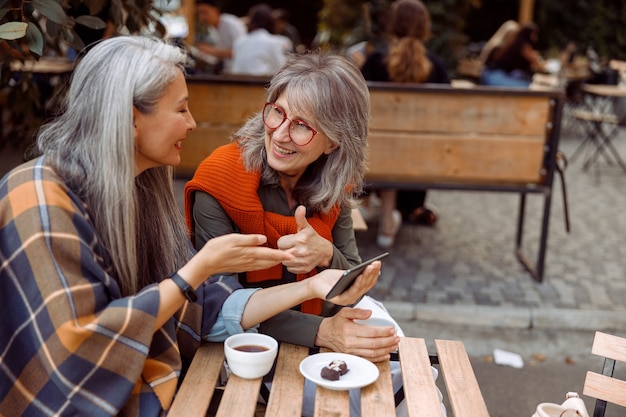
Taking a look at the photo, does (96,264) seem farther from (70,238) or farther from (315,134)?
(315,134)

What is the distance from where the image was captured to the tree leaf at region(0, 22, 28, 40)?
7.04ft

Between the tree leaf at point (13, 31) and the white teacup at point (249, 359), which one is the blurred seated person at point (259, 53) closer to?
the tree leaf at point (13, 31)

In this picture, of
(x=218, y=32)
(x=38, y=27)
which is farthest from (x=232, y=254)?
(x=218, y=32)

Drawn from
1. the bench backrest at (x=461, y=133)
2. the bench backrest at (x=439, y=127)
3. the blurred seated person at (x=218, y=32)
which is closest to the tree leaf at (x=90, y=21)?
the bench backrest at (x=439, y=127)

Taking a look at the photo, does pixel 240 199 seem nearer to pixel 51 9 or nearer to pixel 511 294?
pixel 51 9

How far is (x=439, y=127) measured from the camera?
4758mm

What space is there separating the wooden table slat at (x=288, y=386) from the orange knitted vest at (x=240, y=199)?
1.18 feet

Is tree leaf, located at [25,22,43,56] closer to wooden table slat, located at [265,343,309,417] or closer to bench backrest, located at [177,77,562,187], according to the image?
wooden table slat, located at [265,343,309,417]

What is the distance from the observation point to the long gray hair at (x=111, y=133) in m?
1.65

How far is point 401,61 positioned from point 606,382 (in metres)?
3.73

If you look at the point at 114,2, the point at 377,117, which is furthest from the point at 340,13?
the point at 114,2

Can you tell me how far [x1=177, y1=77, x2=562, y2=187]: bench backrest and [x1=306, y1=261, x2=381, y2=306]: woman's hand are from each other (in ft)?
9.07

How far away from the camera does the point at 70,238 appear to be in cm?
157

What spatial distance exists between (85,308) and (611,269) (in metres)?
4.76
